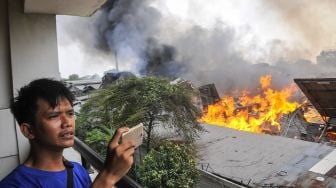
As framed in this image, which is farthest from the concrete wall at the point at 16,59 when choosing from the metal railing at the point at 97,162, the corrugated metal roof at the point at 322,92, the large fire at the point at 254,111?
the large fire at the point at 254,111

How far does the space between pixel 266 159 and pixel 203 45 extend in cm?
2533

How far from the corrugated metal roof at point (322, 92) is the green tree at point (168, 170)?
5.31 meters

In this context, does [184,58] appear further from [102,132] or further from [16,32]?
[16,32]

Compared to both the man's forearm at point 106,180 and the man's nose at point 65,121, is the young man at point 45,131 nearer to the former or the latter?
the man's nose at point 65,121

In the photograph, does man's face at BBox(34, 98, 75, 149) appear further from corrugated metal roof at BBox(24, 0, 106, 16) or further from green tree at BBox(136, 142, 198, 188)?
green tree at BBox(136, 142, 198, 188)

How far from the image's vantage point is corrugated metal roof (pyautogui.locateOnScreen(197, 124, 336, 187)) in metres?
7.20

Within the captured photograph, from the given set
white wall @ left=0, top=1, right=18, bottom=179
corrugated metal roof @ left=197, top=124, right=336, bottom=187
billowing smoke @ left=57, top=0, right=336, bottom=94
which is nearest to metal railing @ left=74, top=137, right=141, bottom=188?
white wall @ left=0, top=1, right=18, bottom=179

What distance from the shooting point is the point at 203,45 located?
32.8 meters

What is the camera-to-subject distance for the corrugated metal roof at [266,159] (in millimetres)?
→ 7196

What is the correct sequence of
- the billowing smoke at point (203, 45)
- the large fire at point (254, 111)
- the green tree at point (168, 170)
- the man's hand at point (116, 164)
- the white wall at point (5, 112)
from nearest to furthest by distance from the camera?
the man's hand at point (116, 164) < the white wall at point (5, 112) < the green tree at point (168, 170) < the large fire at point (254, 111) < the billowing smoke at point (203, 45)

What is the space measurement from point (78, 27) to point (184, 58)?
10.5 m

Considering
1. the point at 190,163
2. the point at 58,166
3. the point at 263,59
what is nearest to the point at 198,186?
the point at 190,163

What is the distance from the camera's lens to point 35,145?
1356mm

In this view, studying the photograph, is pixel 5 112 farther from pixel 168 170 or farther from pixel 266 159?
pixel 266 159
